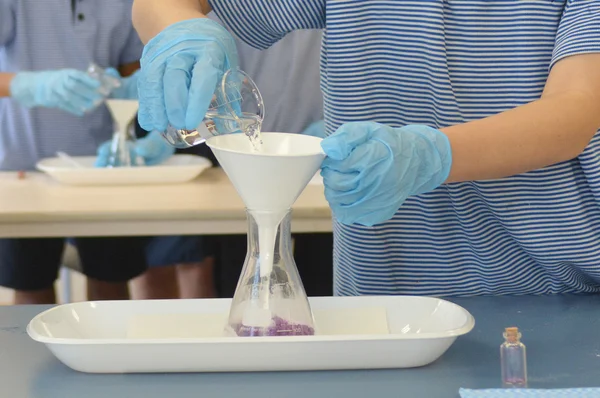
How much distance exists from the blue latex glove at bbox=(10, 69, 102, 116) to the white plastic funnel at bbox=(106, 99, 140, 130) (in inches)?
3.2

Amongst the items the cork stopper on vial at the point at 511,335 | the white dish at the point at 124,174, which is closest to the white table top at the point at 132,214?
the white dish at the point at 124,174

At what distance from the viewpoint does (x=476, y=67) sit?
3.90ft

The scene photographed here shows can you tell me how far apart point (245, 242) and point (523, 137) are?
1655 millimetres

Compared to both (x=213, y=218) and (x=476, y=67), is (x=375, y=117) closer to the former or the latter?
(x=476, y=67)

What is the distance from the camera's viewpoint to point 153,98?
3.39 feet

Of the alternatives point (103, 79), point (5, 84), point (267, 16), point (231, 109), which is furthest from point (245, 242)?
point (231, 109)

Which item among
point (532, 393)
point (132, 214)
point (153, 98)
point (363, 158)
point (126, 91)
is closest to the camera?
point (532, 393)

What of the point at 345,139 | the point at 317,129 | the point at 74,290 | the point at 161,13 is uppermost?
the point at 317,129

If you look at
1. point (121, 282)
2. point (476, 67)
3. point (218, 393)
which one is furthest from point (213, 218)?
point (218, 393)

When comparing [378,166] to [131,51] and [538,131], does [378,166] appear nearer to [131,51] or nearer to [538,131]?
[538,131]

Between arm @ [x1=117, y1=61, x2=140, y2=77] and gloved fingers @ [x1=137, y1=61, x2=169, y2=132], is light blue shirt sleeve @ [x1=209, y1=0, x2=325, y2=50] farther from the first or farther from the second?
arm @ [x1=117, y1=61, x2=140, y2=77]

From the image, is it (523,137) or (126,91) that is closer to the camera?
(523,137)

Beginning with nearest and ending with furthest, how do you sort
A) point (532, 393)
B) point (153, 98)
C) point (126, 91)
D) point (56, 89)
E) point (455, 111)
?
1. point (532, 393)
2. point (153, 98)
3. point (455, 111)
4. point (56, 89)
5. point (126, 91)

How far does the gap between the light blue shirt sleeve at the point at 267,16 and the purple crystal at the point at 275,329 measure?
0.50m
